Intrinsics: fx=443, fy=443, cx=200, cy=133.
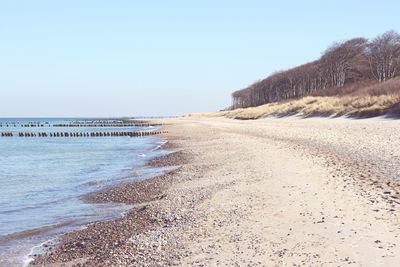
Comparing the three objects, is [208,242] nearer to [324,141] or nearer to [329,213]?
[329,213]

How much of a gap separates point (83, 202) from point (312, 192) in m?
6.57

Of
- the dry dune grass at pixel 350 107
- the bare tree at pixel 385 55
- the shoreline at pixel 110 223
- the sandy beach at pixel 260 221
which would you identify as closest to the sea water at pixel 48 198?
the shoreline at pixel 110 223

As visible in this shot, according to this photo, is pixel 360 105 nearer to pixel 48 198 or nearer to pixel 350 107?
pixel 350 107

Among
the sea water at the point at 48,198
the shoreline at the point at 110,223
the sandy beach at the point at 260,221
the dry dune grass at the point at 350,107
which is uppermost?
the dry dune grass at the point at 350,107

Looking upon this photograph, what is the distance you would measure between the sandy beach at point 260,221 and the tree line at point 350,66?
185 feet

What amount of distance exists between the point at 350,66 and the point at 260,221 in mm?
77552

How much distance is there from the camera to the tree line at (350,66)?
70.8 meters

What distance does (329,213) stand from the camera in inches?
300

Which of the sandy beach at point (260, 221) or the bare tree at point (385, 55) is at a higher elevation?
the bare tree at point (385, 55)

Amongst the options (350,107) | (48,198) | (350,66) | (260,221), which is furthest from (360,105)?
(350,66)

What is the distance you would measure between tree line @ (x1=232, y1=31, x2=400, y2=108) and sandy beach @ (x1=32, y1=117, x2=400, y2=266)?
56414 mm

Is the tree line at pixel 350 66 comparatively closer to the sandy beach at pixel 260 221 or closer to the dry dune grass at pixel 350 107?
the dry dune grass at pixel 350 107

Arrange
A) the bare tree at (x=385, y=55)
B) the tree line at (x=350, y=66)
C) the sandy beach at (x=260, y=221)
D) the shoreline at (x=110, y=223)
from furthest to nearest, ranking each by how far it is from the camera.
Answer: the tree line at (x=350, y=66) → the bare tree at (x=385, y=55) → the shoreline at (x=110, y=223) → the sandy beach at (x=260, y=221)

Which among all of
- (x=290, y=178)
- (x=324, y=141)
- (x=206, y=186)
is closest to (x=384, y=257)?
(x=290, y=178)
